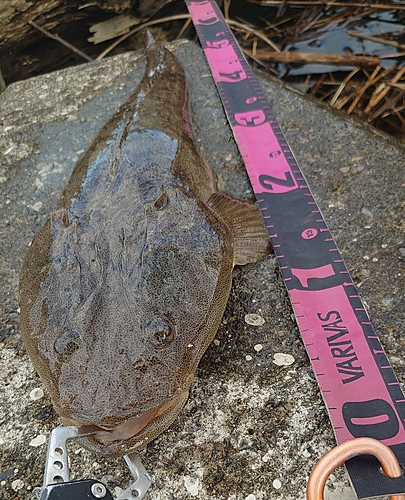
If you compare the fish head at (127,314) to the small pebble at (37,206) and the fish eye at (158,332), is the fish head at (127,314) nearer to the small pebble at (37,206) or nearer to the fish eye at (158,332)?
the fish eye at (158,332)

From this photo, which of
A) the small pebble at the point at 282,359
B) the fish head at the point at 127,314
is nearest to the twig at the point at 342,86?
the fish head at the point at 127,314

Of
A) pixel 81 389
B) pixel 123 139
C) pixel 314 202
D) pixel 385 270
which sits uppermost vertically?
pixel 123 139

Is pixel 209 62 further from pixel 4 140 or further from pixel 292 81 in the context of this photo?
pixel 4 140

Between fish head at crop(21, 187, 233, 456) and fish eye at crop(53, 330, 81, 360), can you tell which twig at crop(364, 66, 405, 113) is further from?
fish eye at crop(53, 330, 81, 360)

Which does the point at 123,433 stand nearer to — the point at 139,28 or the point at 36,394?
the point at 36,394

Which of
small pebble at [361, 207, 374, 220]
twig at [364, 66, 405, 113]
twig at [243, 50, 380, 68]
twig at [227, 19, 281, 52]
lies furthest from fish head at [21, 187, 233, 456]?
twig at [227, 19, 281, 52]

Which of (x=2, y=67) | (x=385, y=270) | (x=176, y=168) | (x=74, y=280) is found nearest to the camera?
(x=74, y=280)

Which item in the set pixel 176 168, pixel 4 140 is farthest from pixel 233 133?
pixel 4 140
